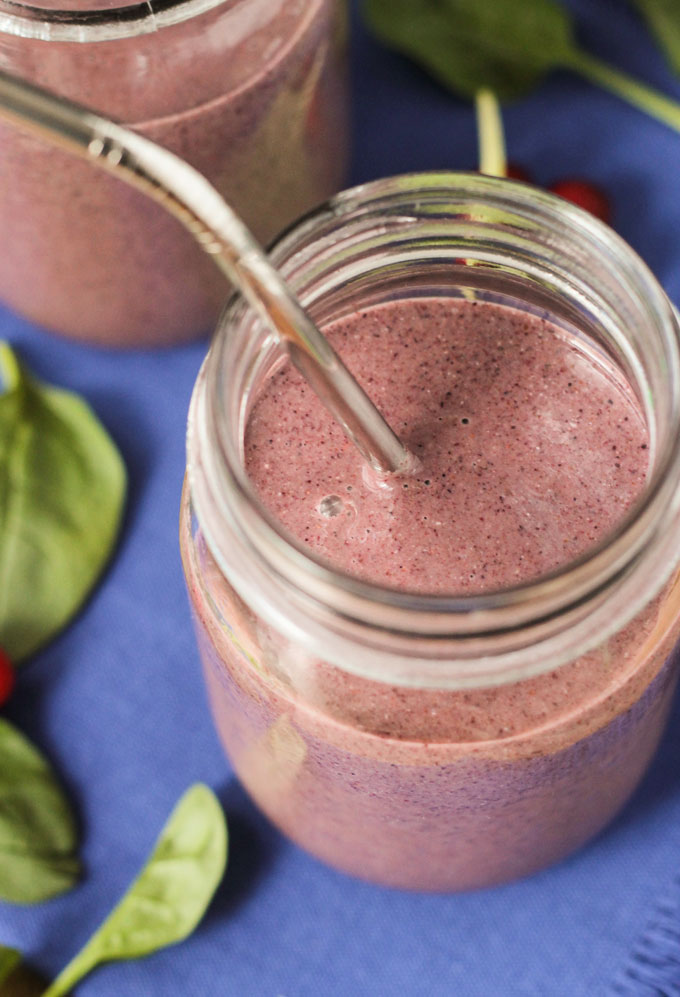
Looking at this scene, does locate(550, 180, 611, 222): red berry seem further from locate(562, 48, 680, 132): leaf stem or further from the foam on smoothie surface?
the foam on smoothie surface

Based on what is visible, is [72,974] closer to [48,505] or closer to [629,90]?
[48,505]

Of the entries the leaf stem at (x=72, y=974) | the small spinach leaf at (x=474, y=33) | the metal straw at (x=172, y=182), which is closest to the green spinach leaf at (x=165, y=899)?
the leaf stem at (x=72, y=974)

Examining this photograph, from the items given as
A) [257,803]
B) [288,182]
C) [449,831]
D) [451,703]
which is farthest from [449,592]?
[288,182]

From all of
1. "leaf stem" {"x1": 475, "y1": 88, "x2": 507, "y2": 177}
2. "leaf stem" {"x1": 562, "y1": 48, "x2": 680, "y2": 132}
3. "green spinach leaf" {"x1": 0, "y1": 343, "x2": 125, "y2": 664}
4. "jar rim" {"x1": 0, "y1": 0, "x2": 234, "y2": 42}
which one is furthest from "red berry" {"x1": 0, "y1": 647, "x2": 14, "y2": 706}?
"leaf stem" {"x1": 562, "y1": 48, "x2": 680, "y2": 132}

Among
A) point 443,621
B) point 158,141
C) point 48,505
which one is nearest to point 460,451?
point 443,621

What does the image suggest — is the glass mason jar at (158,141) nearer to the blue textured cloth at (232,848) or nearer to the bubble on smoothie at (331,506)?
the blue textured cloth at (232,848)

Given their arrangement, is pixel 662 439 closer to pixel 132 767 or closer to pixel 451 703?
pixel 451 703
